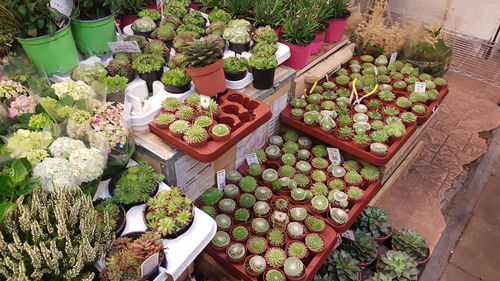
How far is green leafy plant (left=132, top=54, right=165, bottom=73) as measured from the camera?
2031 millimetres

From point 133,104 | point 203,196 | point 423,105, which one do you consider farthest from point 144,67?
point 423,105

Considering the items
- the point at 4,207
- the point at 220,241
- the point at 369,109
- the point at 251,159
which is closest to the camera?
the point at 4,207

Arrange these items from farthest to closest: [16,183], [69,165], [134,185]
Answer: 1. [134,185]
2. [69,165]
3. [16,183]

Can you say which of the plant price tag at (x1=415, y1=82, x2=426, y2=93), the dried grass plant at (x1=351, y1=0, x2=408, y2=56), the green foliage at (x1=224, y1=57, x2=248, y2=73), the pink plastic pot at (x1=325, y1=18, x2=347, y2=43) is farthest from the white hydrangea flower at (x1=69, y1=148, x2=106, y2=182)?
the dried grass plant at (x1=351, y1=0, x2=408, y2=56)

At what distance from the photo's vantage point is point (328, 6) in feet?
8.79

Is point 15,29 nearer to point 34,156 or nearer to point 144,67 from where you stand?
point 144,67

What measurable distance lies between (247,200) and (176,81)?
2.41ft

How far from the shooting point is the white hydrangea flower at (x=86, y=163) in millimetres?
1399

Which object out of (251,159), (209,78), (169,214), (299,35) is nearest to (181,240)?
(169,214)

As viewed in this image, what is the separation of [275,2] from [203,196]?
1360 millimetres

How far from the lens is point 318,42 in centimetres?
272

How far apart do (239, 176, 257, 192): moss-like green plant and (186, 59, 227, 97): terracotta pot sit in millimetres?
522

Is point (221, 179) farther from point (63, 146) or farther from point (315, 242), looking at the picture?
point (63, 146)

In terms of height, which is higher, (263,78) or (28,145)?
(28,145)
